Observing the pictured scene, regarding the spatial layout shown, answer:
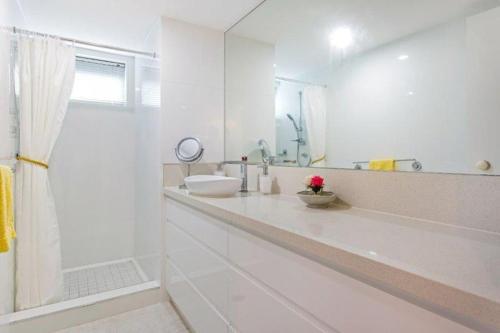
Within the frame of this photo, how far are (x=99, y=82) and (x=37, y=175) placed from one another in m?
1.16

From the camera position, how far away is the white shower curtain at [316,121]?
152 cm

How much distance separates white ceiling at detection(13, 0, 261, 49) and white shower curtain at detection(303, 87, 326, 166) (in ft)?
2.59

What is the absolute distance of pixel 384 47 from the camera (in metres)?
1.24

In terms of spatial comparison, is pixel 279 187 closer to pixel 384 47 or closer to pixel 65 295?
pixel 384 47

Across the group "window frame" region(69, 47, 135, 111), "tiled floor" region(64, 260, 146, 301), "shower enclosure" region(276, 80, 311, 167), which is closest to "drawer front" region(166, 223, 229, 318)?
"tiled floor" region(64, 260, 146, 301)

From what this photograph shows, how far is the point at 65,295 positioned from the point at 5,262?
690mm

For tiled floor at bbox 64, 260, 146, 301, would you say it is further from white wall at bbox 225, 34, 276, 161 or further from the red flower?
the red flower

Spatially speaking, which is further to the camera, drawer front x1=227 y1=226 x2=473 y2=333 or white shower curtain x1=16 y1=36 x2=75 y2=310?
white shower curtain x1=16 y1=36 x2=75 y2=310

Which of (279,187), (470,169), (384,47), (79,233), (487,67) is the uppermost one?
(384,47)

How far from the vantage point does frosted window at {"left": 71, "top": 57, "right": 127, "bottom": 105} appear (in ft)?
8.20

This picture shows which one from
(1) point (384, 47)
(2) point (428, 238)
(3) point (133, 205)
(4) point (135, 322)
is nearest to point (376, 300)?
(2) point (428, 238)

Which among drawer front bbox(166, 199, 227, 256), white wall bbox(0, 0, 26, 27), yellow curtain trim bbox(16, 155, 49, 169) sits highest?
white wall bbox(0, 0, 26, 27)

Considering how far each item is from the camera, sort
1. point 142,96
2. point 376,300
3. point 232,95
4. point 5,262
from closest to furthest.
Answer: point 376,300 → point 5,262 → point 232,95 → point 142,96

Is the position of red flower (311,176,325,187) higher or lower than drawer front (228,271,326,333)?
higher
